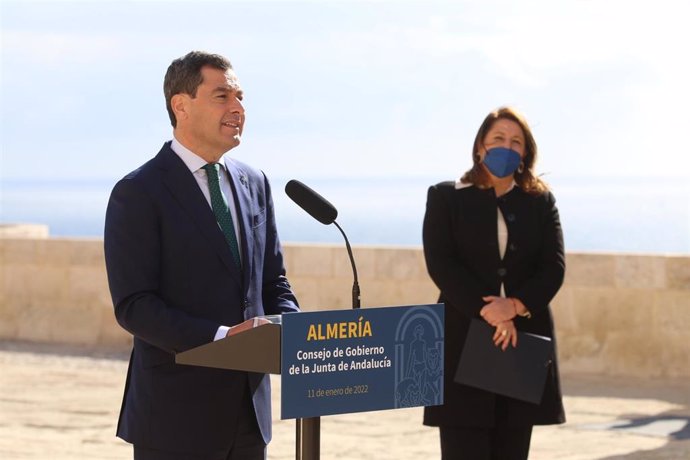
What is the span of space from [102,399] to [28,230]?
7.68 meters

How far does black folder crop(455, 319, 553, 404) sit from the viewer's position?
13.1ft

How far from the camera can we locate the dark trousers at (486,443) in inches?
156

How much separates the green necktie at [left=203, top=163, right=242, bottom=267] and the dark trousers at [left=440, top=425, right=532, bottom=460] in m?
1.29

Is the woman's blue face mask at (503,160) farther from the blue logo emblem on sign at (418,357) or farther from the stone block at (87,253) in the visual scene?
the stone block at (87,253)

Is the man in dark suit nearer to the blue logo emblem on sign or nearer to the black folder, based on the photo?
the blue logo emblem on sign

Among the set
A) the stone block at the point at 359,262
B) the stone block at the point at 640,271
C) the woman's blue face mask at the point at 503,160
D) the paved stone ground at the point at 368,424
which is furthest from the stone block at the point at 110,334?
the woman's blue face mask at the point at 503,160

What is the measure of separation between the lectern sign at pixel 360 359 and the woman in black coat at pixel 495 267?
130cm

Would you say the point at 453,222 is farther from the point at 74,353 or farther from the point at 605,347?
the point at 74,353

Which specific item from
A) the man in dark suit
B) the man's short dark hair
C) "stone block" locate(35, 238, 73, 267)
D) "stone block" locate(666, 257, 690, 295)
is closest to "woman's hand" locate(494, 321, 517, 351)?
the man in dark suit

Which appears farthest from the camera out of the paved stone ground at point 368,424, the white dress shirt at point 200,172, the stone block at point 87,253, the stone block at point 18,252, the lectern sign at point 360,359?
the stone block at point 18,252

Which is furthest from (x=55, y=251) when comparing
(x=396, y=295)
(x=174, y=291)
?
(x=174, y=291)

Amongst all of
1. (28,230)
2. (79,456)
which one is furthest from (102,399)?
(28,230)

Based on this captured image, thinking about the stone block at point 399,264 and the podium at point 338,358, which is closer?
the podium at point 338,358

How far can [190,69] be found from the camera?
2.97 metres
